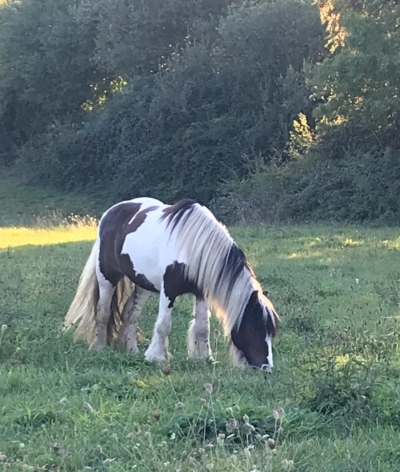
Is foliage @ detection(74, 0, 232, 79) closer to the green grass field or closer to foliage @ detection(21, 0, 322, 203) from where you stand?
foliage @ detection(21, 0, 322, 203)

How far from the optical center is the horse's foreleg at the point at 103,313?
6579mm

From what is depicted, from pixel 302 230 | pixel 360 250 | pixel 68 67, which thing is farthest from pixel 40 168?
pixel 360 250

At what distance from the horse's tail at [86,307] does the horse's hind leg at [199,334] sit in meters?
1.14

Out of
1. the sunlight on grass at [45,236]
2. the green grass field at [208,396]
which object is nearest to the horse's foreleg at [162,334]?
the green grass field at [208,396]

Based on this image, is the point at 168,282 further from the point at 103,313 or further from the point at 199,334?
the point at 103,313

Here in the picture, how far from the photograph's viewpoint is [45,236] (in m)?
17.2

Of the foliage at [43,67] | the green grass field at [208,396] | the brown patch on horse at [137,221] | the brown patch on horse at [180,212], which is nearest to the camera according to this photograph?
the green grass field at [208,396]

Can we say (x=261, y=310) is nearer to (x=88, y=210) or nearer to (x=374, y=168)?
(x=374, y=168)

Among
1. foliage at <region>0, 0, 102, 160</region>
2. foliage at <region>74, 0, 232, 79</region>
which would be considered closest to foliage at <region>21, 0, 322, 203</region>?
foliage at <region>74, 0, 232, 79</region>

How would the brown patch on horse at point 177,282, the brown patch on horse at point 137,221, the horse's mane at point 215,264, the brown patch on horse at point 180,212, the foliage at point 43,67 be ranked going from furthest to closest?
the foliage at point 43,67
the brown patch on horse at point 137,221
the brown patch on horse at point 180,212
the brown patch on horse at point 177,282
the horse's mane at point 215,264

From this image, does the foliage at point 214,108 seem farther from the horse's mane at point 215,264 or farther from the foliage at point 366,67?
the horse's mane at point 215,264

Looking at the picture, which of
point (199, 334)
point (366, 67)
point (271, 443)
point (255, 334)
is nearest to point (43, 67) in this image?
point (366, 67)

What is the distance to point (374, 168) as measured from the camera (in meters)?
20.8

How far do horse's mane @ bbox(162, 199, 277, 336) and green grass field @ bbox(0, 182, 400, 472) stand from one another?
1.55 ft
